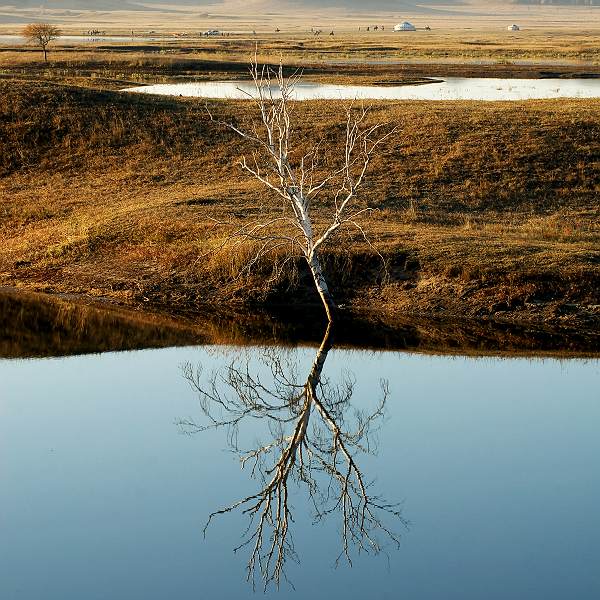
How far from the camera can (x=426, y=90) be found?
216 ft

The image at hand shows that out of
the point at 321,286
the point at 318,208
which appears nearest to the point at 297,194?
the point at 321,286

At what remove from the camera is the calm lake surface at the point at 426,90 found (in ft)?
194

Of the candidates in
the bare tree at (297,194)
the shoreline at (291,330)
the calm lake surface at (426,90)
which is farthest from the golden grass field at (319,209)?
the calm lake surface at (426,90)

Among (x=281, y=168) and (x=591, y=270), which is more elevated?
(x=281, y=168)

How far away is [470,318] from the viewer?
27.8 meters

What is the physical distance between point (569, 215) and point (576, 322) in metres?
8.60

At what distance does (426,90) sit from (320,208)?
32421 millimetres

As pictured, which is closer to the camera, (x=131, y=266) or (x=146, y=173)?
(x=131, y=266)

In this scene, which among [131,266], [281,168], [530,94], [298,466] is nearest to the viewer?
[298,466]

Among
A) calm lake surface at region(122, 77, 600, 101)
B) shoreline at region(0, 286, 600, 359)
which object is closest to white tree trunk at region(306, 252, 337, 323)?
shoreline at region(0, 286, 600, 359)

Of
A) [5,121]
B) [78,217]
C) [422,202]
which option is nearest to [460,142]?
[422,202]

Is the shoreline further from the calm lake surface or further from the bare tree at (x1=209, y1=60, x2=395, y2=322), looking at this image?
the calm lake surface

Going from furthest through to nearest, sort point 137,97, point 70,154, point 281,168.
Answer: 1. point 137,97
2. point 70,154
3. point 281,168

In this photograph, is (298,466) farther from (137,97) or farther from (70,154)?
(137,97)
